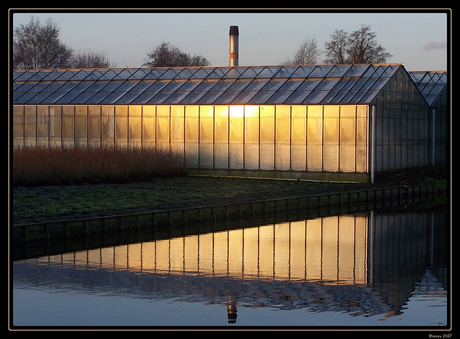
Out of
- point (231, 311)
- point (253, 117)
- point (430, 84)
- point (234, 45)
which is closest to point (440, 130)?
point (430, 84)

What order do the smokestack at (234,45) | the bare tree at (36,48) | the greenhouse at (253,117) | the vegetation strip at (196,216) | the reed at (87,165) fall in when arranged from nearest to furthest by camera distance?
the vegetation strip at (196,216)
the reed at (87,165)
the greenhouse at (253,117)
the smokestack at (234,45)
the bare tree at (36,48)

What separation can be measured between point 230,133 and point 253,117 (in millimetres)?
1274

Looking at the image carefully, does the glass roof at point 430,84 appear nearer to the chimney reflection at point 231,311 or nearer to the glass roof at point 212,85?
the glass roof at point 212,85

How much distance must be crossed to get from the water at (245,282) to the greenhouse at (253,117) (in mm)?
14017

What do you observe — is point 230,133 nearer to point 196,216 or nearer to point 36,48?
point 196,216

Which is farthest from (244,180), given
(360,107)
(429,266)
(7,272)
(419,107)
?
(7,272)

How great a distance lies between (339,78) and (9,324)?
26.4 m

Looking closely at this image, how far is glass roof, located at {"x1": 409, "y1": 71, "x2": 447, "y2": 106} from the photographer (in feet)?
127

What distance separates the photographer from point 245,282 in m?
11.4

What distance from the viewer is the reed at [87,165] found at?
25406mm

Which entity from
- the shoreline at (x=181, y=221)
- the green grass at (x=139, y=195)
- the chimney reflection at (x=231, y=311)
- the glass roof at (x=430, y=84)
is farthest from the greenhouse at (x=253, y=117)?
the chimney reflection at (x=231, y=311)

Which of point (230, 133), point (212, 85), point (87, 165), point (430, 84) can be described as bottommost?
point (87, 165)

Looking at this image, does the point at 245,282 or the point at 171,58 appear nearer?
the point at 245,282

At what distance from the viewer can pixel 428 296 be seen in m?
10.6
